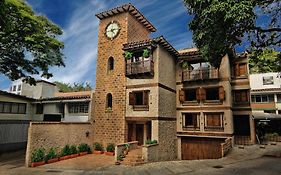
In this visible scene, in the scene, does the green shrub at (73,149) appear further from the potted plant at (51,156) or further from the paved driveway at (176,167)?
the potted plant at (51,156)

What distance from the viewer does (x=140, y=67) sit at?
21078 mm

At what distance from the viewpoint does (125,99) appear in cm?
2217

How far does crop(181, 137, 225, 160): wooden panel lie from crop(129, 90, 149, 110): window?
6.55 metres

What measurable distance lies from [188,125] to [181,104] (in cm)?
256

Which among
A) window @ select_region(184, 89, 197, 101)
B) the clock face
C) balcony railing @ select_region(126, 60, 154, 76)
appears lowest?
window @ select_region(184, 89, 197, 101)

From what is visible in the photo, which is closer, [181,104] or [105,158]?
[105,158]

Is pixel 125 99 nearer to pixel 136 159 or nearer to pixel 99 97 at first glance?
pixel 99 97

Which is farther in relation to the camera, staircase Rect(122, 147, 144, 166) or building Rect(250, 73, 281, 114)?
building Rect(250, 73, 281, 114)

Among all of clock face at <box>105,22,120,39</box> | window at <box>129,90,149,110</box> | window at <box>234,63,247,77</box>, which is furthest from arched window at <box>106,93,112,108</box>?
window at <box>234,63,247,77</box>

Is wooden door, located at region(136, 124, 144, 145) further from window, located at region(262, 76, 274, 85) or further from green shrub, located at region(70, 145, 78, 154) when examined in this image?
window, located at region(262, 76, 274, 85)

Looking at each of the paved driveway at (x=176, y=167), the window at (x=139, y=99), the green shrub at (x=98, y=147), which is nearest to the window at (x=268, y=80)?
the paved driveway at (x=176, y=167)

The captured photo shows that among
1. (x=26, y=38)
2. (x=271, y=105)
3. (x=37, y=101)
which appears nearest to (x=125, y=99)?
(x=26, y=38)

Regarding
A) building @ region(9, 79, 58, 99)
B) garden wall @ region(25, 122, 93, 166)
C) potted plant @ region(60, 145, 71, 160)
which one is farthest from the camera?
building @ region(9, 79, 58, 99)

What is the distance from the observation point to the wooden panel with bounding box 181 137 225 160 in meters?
21.2
